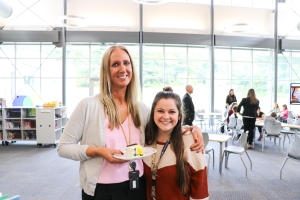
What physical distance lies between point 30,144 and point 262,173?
682 cm

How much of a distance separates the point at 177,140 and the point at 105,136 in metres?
0.48

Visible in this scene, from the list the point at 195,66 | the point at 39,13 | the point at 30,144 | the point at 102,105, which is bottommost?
the point at 30,144

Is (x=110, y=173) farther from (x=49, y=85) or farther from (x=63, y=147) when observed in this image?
(x=49, y=85)

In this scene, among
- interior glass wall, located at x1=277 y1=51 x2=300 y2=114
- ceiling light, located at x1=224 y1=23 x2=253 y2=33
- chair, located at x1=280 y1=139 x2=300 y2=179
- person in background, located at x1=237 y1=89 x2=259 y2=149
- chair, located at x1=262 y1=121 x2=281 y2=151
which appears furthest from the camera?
interior glass wall, located at x1=277 y1=51 x2=300 y2=114

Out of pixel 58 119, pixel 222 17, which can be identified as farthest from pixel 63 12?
pixel 222 17

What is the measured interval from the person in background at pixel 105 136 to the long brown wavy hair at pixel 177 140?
12 centimetres

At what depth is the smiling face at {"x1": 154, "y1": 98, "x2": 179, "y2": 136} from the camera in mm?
1422

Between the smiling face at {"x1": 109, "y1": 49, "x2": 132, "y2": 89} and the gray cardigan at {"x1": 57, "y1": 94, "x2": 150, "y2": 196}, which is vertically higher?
the smiling face at {"x1": 109, "y1": 49, "x2": 132, "y2": 89}

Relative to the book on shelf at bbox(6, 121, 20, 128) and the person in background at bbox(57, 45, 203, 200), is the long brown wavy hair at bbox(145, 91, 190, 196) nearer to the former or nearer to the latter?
the person in background at bbox(57, 45, 203, 200)

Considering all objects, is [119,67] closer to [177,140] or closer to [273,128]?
[177,140]

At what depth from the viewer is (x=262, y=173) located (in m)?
4.72

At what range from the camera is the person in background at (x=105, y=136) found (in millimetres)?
1224

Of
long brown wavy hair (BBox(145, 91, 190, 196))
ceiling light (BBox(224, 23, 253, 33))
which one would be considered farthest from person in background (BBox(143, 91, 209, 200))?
ceiling light (BBox(224, 23, 253, 33))

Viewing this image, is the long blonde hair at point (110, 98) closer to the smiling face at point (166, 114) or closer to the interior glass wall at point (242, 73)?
the smiling face at point (166, 114)
